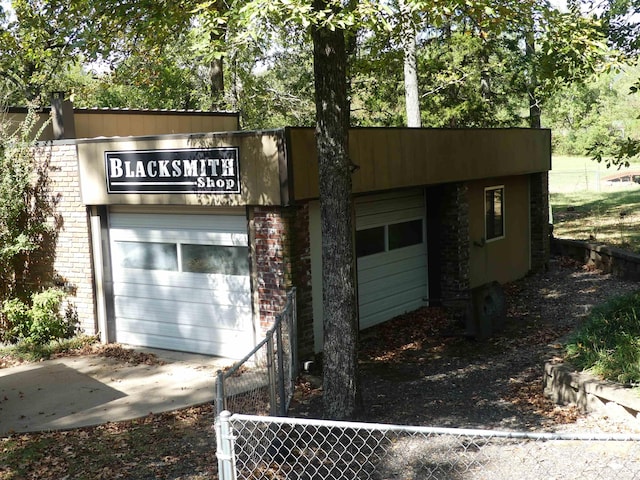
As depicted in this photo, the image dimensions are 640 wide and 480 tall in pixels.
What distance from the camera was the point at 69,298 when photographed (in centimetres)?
1332

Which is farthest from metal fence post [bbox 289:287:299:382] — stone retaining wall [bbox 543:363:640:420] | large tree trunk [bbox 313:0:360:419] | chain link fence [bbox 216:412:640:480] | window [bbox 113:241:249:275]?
stone retaining wall [bbox 543:363:640:420]

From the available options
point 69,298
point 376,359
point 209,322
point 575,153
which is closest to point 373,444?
point 376,359

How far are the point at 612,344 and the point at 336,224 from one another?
12.9ft

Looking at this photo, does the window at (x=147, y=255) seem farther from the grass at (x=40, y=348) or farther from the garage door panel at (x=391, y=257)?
the garage door panel at (x=391, y=257)

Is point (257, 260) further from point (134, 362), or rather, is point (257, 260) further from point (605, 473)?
point (605, 473)

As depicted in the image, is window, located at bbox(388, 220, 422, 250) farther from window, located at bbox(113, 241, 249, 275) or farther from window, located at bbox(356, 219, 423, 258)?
window, located at bbox(113, 241, 249, 275)

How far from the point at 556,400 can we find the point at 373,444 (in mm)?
2647

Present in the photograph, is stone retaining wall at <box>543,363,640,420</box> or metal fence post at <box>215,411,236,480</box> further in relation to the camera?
stone retaining wall at <box>543,363,640,420</box>

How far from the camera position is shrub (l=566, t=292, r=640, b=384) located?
28.1 ft

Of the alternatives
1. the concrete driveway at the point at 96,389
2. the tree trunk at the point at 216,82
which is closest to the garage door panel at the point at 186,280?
the concrete driveway at the point at 96,389

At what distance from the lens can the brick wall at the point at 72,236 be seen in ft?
42.5

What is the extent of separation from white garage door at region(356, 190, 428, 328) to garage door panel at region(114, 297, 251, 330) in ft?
8.60

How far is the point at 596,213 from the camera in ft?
89.4

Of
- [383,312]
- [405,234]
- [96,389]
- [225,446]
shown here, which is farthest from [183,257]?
[225,446]
